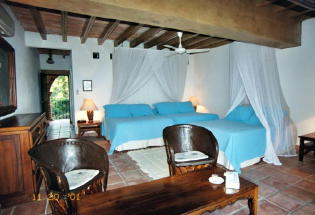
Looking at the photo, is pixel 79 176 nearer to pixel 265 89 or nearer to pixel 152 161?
pixel 152 161

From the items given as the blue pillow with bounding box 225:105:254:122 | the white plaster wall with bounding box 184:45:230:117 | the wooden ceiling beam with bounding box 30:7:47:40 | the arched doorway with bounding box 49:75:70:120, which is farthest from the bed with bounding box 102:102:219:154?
the arched doorway with bounding box 49:75:70:120

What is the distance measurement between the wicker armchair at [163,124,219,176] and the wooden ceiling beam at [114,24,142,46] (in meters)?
2.37

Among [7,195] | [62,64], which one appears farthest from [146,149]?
[62,64]

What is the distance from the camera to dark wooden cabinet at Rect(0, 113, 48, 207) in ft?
6.48

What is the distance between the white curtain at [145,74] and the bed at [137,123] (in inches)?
17.5

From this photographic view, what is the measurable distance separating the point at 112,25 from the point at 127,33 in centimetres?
54

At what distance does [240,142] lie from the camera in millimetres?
2840

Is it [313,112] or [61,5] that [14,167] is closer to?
[61,5]

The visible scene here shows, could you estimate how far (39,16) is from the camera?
10.9 ft

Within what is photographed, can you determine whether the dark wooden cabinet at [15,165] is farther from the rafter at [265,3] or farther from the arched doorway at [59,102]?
the arched doorway at [59,102]

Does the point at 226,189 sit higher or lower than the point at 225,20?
lower

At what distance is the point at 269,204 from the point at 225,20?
231cm

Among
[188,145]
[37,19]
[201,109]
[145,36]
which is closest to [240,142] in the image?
[188,145]

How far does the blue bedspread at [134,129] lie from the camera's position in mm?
3699
